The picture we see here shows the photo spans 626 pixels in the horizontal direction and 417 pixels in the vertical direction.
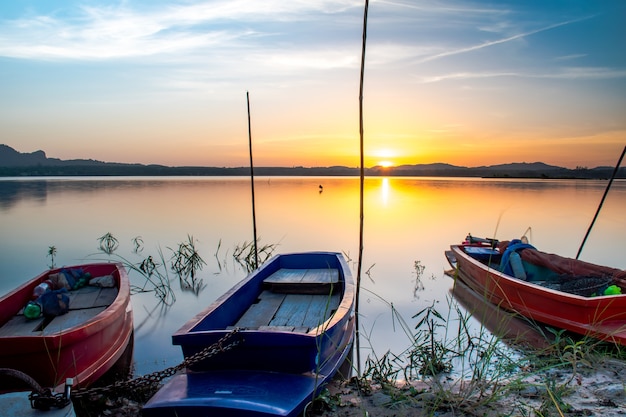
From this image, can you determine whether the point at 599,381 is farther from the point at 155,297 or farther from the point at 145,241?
the point at 145,241

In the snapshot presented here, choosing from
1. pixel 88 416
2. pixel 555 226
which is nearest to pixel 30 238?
pixel 88 416

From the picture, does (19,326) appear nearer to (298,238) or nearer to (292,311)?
(292,311)

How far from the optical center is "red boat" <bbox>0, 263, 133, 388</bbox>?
12.3ft

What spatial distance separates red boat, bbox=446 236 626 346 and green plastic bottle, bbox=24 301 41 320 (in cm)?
510

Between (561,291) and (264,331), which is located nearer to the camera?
(264,331)

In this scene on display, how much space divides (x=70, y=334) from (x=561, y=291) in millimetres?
6489

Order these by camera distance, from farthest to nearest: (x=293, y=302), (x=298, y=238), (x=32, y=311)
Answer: (x=298, y=238) < (x=293, y=302) < (x=32, y=311)

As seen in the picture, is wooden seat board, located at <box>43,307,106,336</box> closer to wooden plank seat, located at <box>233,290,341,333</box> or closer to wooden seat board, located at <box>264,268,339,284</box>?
wooden plank seat, located at <box>233,290,341,333</box>

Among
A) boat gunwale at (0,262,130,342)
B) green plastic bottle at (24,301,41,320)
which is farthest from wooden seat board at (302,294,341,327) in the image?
green plastic bottle at (24,301,41,320)

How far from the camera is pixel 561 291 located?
19.4ft

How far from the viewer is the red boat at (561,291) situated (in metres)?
4.85

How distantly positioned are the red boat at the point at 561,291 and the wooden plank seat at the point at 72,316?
472cm

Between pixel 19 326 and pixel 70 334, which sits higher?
pixel 70 334

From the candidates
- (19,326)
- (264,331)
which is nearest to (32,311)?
(19,326)
